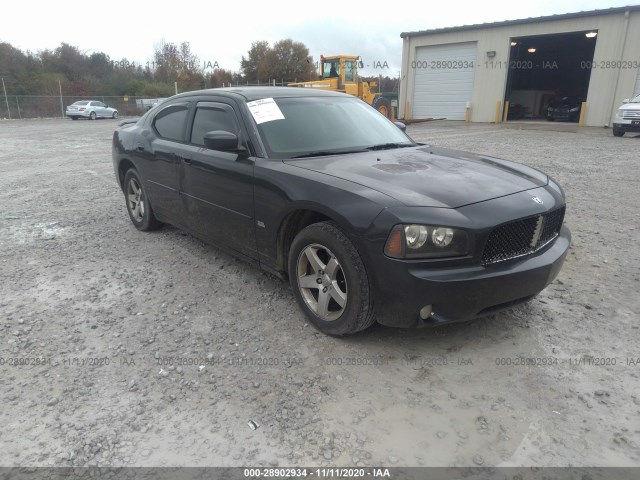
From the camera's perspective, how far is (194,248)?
4926mm

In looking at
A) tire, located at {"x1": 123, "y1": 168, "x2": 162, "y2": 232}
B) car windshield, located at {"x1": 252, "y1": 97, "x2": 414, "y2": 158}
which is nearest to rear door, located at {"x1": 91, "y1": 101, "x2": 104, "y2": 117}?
tire, located at {"x1": 123, "y1": 168, "x2": 162, "y2": 232}

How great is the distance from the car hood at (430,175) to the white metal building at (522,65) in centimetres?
2058

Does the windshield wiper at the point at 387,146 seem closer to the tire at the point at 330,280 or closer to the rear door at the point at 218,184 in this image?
the rear door at the point at 218,184

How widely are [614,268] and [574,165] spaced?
6.44 metres

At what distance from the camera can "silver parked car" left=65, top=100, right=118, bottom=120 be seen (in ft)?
107

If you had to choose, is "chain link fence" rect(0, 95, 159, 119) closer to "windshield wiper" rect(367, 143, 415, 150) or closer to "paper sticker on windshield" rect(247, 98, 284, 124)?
"paper sticker on windshield" rect(247, 98, 284, 124)

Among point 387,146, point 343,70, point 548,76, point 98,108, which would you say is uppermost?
point 548,76

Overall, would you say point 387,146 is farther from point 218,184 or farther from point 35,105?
point 35,105

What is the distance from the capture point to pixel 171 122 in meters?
4.74

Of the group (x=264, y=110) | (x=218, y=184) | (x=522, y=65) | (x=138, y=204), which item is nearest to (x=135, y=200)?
(x=138, y=204)

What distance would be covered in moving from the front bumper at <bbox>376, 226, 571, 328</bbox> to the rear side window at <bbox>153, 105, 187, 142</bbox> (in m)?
2.78

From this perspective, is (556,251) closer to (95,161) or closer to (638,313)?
(638,313)

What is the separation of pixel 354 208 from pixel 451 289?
0.72m

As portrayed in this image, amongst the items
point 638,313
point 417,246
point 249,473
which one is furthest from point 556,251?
point 249,473
